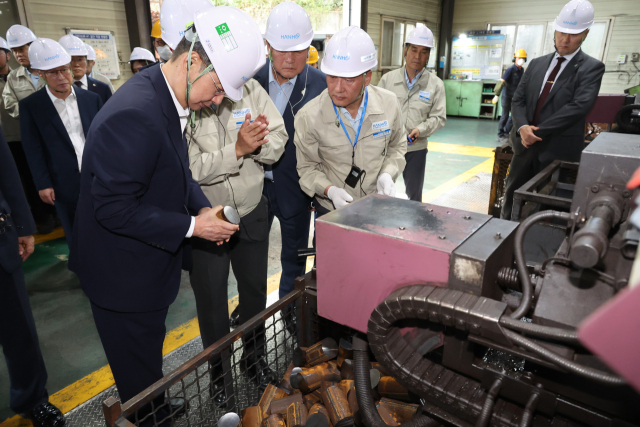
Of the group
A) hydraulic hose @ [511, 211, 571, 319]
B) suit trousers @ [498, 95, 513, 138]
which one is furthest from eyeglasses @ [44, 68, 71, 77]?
suit trousers @ [498, 95, 513, 138]

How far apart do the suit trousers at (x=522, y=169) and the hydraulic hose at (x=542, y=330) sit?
2769mm

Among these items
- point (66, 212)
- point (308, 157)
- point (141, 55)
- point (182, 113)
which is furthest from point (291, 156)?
point (141, 55)

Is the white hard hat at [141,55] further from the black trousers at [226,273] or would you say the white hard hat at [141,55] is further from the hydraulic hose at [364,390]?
the hydraulic hose at [364,390]

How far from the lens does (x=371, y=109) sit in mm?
2107

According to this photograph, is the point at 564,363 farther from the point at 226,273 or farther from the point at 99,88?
the point at 99,88

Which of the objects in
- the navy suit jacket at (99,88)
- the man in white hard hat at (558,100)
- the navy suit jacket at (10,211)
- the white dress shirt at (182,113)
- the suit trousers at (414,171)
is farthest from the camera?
the navy suit jacket at (99,88)

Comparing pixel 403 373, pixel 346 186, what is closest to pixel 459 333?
pixel 403 373

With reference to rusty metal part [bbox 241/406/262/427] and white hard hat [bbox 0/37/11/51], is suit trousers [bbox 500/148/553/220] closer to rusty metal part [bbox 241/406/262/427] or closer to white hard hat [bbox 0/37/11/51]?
rusty metal part [bbox 241/406/262/427]

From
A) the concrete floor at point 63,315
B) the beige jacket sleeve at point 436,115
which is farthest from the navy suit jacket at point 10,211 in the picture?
the beige jacket sleeve at point 436,115

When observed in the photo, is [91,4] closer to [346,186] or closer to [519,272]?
[346,186]

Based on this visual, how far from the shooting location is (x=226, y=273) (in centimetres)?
194

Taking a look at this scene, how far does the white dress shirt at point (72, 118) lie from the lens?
2.97 m

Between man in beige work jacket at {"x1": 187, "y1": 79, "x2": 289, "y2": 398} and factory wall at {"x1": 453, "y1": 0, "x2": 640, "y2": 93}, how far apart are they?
12127 mm

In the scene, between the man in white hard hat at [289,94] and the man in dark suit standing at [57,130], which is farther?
the man in dark suit standing at [57,130]
